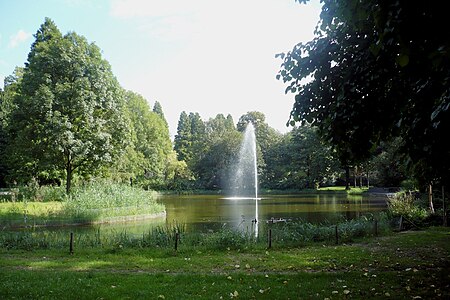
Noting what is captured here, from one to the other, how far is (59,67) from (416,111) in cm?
2661

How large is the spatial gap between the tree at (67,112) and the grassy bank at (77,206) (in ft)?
7.07

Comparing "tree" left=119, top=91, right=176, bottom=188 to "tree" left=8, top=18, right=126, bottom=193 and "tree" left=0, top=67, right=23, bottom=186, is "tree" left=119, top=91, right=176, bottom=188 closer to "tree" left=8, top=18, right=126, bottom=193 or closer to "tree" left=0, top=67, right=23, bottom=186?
"tree" left=0, top=67, right=23, bottom=186

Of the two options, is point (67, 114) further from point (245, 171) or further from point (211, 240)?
point (245, 171)

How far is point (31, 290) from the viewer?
734 cm

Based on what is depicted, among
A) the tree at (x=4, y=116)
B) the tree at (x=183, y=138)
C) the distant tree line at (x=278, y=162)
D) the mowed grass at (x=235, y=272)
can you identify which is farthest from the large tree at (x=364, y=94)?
the tree at (x=183, y=138)

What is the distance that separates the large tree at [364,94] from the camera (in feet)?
22.1

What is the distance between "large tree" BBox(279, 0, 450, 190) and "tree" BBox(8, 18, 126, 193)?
840 inches

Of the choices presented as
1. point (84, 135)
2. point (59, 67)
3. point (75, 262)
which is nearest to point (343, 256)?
point (75, 262)

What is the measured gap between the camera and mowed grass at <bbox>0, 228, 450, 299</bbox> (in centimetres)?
703

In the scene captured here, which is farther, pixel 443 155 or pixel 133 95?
pixel 133 95

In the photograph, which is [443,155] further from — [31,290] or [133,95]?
[133,95]

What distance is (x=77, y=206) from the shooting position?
77.6 ft

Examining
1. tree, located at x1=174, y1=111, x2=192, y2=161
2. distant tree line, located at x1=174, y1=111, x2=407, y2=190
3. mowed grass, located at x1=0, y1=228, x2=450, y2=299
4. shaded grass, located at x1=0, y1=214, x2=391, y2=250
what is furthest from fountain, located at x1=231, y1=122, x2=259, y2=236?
mowed grass, located at x1=0, y1=228, x2=450, y2=299

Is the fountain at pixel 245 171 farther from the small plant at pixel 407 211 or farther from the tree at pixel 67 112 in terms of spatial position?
the small plant at pixel 407 211
